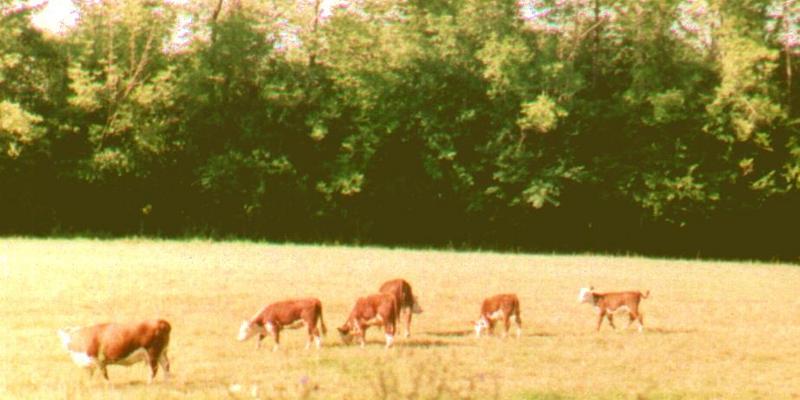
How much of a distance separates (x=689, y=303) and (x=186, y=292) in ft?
38.6

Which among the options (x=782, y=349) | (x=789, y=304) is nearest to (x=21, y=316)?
(x=782, y=349)

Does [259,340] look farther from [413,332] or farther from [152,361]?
[152,361]

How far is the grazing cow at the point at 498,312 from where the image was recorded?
17656 mm

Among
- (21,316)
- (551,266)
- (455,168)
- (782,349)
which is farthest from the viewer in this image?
(455,168)

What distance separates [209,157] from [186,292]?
31243 millimetres

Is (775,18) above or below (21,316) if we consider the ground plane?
above

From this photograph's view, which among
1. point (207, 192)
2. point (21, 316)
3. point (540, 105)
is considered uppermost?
point (540, 105)

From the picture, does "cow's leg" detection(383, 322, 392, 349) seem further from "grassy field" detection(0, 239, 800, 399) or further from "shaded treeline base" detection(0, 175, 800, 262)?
"shaded treeline base" detection(0, 175, 800, 262)

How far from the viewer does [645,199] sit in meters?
53.8

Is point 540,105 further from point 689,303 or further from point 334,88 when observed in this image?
point 689,303

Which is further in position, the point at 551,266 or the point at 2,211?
the point at 2,211

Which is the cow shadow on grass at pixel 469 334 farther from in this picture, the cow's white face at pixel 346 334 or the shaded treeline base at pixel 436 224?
the shaded treeline base at pixel 436 224

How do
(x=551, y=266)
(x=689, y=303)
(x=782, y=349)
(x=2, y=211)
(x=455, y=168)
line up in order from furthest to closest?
(x=455, y=168)
(x=2, y=211)
(x=551, y=266)
(x=689, y=303)
(x=782, y=349)

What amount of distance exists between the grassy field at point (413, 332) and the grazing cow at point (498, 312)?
0.43 m
